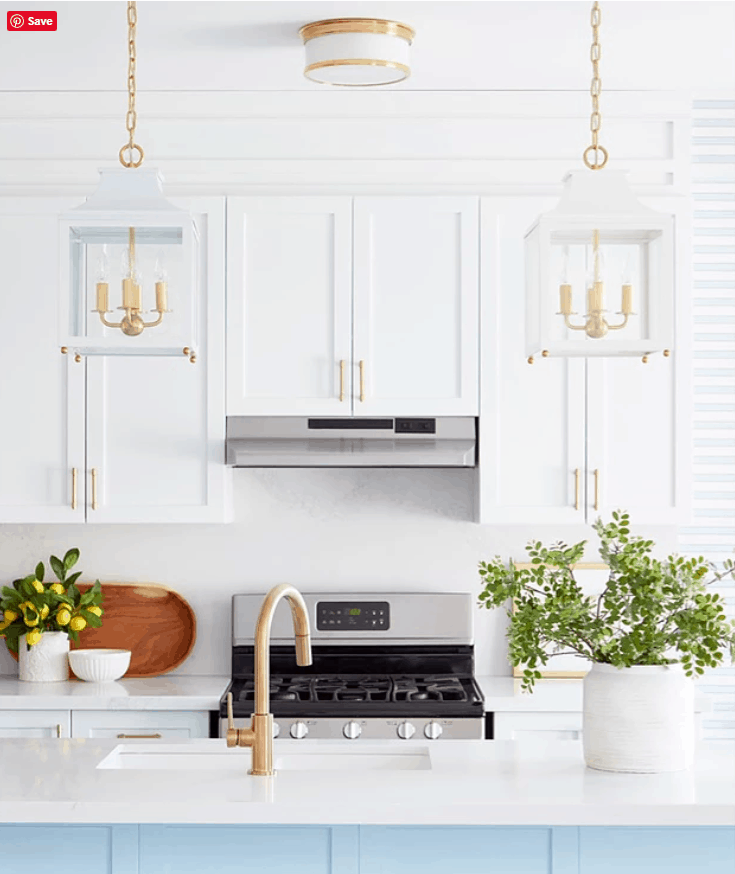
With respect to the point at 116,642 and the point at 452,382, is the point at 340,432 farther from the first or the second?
the point at 116,642

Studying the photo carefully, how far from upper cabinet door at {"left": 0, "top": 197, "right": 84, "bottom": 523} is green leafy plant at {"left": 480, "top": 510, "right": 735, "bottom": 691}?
1.98 meters

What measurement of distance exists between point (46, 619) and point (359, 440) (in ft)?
3.95

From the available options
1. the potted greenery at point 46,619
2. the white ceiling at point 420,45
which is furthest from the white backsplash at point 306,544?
the white ceiling at point 420,45

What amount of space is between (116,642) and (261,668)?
79.8 inches

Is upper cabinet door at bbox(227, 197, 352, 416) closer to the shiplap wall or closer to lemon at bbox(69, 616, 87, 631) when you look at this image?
lemon at bbox(69, 616, 87, 631)

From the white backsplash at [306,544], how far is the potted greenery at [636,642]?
190cm

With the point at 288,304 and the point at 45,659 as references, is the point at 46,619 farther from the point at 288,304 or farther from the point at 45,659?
the point at 288,304

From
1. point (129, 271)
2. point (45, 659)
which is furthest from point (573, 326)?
point (45, 659)

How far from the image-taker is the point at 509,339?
12.6ft

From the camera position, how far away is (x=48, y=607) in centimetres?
393

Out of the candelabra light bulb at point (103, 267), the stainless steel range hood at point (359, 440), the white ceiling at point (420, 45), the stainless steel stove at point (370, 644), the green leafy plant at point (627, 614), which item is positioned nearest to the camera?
the green leafy plant at point (627, 614)

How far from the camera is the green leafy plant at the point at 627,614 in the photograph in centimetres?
220

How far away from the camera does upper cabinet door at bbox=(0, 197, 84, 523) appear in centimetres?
383

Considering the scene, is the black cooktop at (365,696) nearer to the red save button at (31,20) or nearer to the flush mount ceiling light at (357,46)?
the flush mount ceiling light at (357,46)
